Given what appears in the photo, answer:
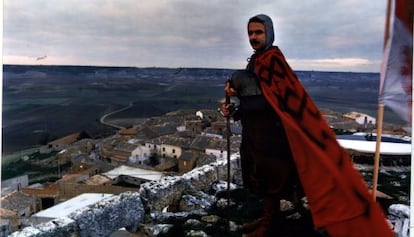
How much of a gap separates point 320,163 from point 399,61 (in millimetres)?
674

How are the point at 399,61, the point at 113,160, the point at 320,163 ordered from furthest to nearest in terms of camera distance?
the point at 113,160
the point at 399,61
the point at 320,163

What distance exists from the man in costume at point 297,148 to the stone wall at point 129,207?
27 cm

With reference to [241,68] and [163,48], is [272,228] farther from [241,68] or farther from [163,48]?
[163,48]

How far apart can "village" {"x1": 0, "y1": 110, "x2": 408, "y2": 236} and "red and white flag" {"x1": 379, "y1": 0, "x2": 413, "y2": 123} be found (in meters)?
0.20

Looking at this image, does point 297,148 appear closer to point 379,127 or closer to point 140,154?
point 379,127

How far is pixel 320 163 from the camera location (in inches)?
89.0

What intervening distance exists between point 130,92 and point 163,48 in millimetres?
331

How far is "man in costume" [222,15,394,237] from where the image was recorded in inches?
89.4

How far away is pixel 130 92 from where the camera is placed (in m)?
2.77

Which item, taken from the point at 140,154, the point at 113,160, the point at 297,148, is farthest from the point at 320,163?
the point at 113,160

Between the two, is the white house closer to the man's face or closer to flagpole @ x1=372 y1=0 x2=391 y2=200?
the man's face

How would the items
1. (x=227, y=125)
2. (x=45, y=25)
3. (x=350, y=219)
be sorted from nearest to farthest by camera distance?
(x=350, y=219)
(x=227, y=125)
(x=45, y=25)

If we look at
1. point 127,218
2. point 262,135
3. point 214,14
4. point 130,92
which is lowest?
A: point 127,218

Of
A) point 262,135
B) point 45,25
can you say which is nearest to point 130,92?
point 45,25
